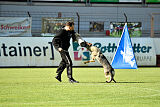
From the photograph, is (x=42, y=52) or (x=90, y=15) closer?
(x=42, y=52)

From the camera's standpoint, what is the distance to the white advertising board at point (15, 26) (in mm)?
26344

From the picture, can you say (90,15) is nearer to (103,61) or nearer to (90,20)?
(90,20)

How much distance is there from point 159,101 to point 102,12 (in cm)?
2771

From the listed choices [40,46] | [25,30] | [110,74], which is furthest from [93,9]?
[110,74]

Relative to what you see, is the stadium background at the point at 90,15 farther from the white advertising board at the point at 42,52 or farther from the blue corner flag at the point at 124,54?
the blue corner flag at the point at 124,54

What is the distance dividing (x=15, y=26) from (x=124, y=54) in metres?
9.61

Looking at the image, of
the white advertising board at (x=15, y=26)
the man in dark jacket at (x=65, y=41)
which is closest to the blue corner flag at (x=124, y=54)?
the man in dark jacket at (x=65, y=41)

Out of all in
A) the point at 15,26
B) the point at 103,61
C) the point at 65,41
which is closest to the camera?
the point at 103,61

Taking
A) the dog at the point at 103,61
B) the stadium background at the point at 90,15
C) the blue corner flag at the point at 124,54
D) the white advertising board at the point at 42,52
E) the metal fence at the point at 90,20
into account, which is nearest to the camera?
the dog at the point at 103,61

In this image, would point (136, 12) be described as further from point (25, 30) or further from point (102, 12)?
point (25, 30)

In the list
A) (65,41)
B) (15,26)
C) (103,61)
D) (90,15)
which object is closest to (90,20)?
(90,15)

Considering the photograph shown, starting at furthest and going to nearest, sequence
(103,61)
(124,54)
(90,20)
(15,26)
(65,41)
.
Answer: (90,20) → (15,26) → (124,54) → (65,41) → (103,61)

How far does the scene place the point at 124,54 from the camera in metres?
19.6

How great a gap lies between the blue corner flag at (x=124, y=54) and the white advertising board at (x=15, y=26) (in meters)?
8.45
